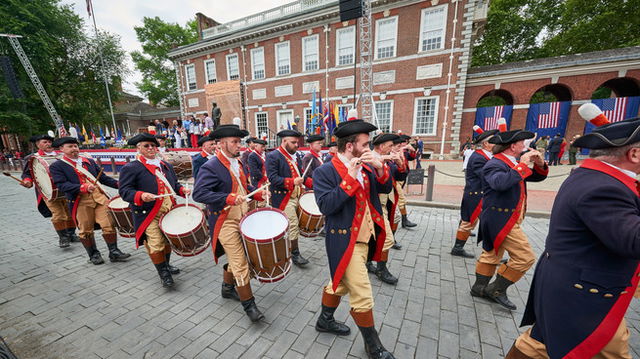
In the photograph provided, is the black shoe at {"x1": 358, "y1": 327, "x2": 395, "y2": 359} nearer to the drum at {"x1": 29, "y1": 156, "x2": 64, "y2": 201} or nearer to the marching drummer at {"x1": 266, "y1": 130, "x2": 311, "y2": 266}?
the marching drummer at {"x1": 266, "y1": 130, "x2": 311, "y2": 266}

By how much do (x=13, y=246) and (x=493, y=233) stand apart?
9.13 meters

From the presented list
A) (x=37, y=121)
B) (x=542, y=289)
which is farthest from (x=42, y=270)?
(x=37, y=121)

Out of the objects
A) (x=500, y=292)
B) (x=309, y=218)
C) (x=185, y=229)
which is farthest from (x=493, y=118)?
(x=185, y=229)

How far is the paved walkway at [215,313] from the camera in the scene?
2549mm

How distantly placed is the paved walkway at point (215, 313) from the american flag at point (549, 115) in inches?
677

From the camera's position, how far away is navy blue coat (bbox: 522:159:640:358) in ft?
4.54

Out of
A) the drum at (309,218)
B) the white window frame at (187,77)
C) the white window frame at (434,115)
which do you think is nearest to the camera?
the drum at (309,218)

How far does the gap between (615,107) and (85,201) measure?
25452 mm

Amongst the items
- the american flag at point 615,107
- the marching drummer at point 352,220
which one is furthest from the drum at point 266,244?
the american flag at point 615,107

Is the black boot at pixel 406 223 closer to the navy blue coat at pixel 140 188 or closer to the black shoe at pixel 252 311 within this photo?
the black shoe at pixel 252 311

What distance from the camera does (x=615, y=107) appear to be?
49.0ft

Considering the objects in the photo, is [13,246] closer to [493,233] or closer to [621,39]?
[493,233]

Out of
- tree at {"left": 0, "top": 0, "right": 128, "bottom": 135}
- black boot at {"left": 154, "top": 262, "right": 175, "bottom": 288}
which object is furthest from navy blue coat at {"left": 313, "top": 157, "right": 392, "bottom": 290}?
tree at {"left": 0, "top": 0, "right": 128, "bottom": 135}

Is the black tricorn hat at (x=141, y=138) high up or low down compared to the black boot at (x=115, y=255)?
up
